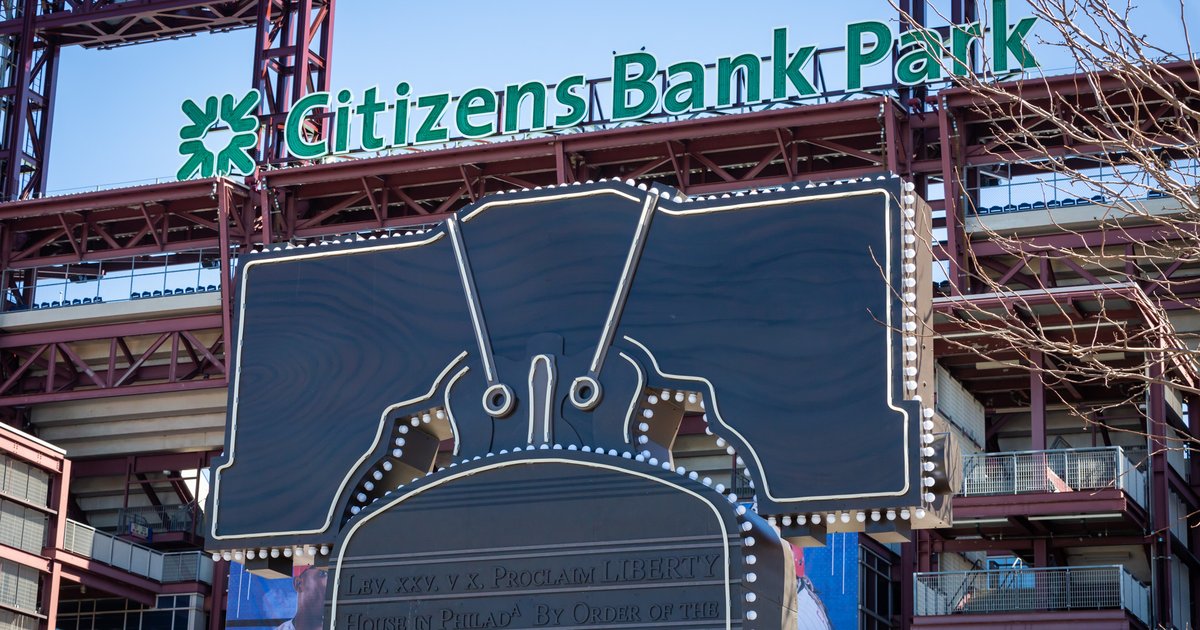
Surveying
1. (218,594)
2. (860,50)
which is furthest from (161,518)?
(860,50)

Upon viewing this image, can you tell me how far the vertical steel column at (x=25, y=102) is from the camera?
5878cm

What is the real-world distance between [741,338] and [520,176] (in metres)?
32.4

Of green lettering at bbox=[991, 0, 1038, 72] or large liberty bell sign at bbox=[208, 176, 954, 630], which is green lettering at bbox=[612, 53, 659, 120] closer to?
green lettering at bbox=[991, 0, 1038, 72]

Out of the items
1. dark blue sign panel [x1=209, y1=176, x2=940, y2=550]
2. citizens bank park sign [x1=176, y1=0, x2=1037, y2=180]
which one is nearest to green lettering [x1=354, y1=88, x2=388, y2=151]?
citizens bank park sign [x1=176, y1=0, x2=1037, y2=180]

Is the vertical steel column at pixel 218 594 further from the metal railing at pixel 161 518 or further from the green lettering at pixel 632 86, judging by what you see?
the green lettering at pixel 632 86

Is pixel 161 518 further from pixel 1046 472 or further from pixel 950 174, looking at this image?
pixel 1046 472

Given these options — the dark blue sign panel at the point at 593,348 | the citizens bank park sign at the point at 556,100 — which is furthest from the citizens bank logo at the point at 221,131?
the dark blue sign panel at the point at 593,348

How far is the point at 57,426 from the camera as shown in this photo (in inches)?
2194

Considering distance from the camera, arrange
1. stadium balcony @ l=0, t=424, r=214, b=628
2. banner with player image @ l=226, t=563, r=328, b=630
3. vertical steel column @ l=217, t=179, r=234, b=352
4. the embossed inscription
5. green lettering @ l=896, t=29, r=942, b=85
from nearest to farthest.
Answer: the embossed inscription < stadium balcony @ l=0, t=424, r=214, b=628 < green lettering @ l=896, t=29, r=942, b=85 < vertical steel column @ l=217, t=179, r=234, b=352 < banner with player image @ l=226, t=563, r=328, b=630

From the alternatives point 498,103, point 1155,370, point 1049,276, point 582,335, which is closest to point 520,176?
point 498,103

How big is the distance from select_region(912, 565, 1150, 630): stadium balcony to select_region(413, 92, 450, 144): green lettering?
18107mm

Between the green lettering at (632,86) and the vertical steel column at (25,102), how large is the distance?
21.6 meters

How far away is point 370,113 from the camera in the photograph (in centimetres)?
5094

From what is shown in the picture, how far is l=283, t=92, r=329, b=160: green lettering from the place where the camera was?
168 ft
